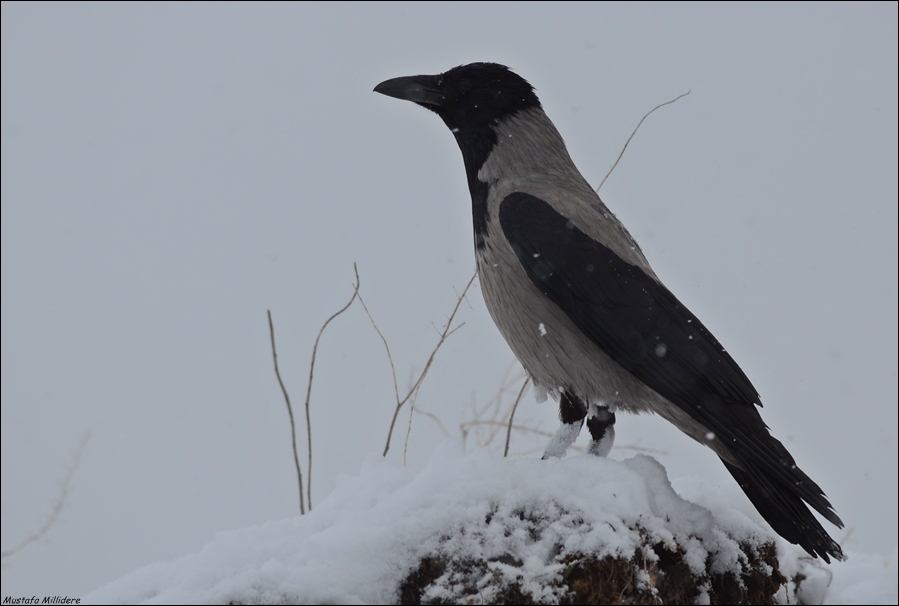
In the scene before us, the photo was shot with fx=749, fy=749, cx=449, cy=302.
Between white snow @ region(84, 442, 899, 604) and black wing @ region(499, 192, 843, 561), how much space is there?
170 millimetres

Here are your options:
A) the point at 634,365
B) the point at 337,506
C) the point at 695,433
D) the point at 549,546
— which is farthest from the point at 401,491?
the point at 695,433

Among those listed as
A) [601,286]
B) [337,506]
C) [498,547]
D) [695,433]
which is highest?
[601,286]

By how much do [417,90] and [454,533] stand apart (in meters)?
2.42

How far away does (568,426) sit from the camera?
332 cm

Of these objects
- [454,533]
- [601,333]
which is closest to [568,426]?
[601,333]

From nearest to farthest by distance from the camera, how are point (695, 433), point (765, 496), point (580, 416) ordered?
point (765, 496), point (695, 433), point (580, 416)

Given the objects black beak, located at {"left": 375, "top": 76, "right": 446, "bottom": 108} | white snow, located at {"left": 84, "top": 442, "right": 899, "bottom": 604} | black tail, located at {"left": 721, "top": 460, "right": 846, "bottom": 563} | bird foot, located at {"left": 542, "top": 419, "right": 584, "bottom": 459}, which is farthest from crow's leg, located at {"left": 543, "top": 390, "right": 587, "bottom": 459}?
black beak, located at {"left": 375, "top": 76, "right": 446, "bottom": 108}

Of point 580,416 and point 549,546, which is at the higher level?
point 580,416

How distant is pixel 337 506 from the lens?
2.51m

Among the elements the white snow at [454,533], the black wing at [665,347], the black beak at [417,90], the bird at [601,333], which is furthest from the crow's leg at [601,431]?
the black beak at [417,90]

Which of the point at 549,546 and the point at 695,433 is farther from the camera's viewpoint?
the point at 695,433

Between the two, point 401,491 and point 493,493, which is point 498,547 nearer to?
point 493,493

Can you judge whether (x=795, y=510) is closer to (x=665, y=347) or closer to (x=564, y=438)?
(x=665, y=347)

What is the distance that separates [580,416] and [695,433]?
513 millimetres
